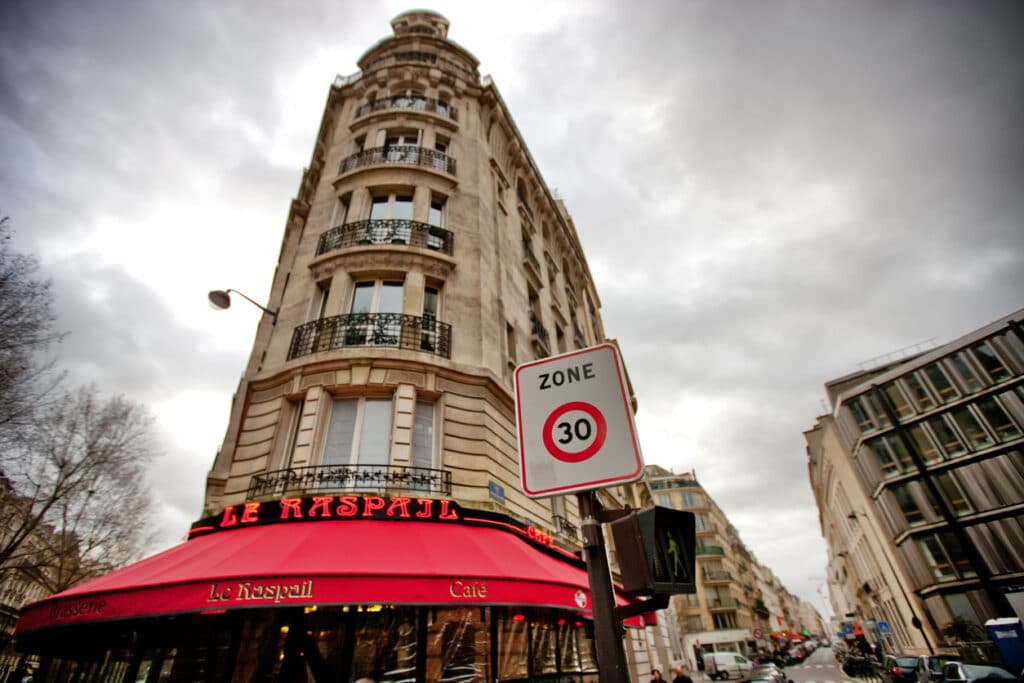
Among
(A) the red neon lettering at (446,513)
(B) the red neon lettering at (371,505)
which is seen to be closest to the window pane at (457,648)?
(A) the red neon lettering at (446,513)

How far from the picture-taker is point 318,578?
5.22 metres

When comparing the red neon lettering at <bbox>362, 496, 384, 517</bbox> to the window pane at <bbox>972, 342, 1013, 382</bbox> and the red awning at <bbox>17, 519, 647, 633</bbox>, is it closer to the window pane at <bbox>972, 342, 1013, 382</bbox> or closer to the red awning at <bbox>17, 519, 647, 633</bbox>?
the red awning at <bbox>17, 519, 647, 633</bbox>

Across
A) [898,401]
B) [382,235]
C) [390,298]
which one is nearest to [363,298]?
[390,298]

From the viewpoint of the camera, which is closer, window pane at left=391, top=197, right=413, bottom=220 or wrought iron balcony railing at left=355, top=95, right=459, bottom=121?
window pane at left=391, top=197, right=413, bottom=220

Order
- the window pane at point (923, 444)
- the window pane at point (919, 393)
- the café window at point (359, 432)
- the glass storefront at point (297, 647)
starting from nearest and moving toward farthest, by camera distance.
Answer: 1. the glass storefront at point (297, 647)
2. the café window at point (359, 432)
3. the window pane at point (923, 444)
4. the window pane at point (919, 393)

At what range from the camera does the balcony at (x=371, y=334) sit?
33.0ft

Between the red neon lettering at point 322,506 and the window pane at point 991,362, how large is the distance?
36553mm

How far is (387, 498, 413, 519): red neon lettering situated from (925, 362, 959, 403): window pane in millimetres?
36124

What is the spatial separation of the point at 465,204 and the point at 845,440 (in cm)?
3634

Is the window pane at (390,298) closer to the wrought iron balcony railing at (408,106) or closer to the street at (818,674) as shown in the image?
the wrought iron balcony railing at (408,106)

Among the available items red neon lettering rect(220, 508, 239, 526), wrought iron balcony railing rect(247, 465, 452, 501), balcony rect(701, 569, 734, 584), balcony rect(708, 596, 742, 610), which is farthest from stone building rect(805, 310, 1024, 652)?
red neon lettering rect(220, 508, 239, 526)

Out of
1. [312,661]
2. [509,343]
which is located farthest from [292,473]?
[509,343]

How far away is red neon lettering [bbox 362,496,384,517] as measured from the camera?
7.39m

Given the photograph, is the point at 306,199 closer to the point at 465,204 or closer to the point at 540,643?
the point at 465,204
